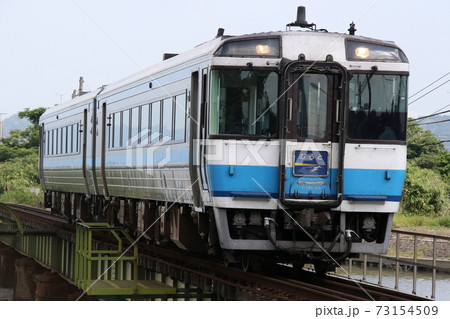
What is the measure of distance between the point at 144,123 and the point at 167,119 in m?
1.53

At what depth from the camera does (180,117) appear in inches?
558

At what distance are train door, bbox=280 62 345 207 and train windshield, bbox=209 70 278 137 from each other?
26 cm

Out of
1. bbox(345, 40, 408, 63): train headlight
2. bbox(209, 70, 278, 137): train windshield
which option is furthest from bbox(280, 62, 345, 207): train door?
bbox(345, 40, 408, 63): train headlight

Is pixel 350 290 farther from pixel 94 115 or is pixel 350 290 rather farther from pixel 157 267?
pixel 94 115

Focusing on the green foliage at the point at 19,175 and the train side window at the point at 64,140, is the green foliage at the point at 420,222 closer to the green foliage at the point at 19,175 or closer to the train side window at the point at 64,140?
the train side window at the point at 64,140

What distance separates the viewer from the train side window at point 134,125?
55.4 ft

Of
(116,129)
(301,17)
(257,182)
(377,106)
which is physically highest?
(301,17)

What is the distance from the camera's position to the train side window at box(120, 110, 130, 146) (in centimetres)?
1758

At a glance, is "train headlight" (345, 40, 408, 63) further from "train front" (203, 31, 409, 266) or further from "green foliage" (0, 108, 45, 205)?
"green foliage" (0, 108, 45, 205)

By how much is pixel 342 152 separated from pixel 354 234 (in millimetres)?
1158

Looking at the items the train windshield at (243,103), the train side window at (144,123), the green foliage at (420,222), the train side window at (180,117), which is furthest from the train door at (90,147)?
the green foliage at (420,222)

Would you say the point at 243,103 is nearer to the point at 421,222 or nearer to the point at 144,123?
Answer: the point at 144,123

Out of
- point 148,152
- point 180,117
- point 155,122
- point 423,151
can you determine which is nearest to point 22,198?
point 423,151

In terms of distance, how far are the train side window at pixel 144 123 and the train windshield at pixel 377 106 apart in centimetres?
468
